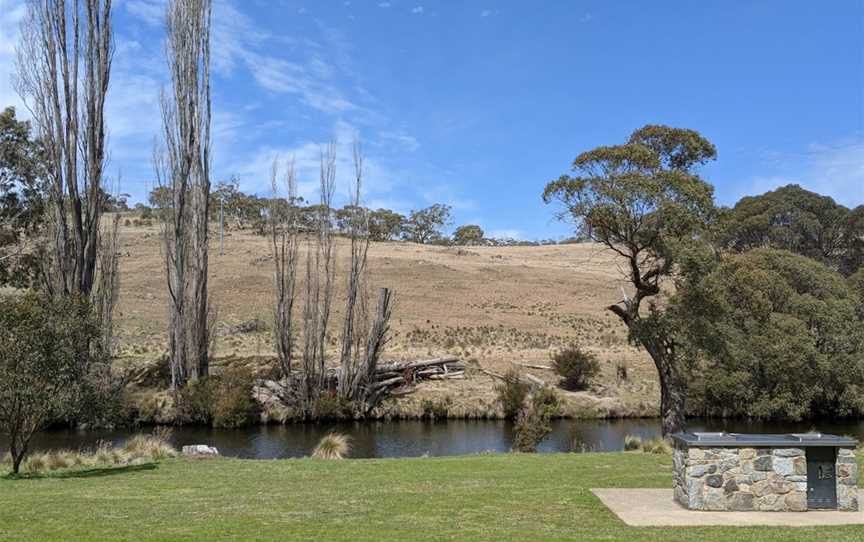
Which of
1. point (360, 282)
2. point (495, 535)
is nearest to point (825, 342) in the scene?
point (360, 282)

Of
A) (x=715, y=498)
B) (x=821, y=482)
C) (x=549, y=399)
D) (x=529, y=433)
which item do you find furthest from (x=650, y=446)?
(x=549, y=399)

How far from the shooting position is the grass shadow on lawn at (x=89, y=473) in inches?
571

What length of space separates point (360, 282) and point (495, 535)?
2860cm

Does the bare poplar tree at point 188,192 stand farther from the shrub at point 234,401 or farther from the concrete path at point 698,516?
the concrete path at point 698,516

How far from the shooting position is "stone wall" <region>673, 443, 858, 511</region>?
9750mm

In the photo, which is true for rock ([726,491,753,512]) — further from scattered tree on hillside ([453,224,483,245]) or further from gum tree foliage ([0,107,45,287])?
scattered tree on hillside ([453,224,483,245])

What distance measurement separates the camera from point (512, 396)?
31516mm

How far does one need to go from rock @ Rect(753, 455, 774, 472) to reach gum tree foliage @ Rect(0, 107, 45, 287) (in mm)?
27703

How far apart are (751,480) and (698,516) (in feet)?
3.17

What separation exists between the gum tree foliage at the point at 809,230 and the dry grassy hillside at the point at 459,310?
10327 mm

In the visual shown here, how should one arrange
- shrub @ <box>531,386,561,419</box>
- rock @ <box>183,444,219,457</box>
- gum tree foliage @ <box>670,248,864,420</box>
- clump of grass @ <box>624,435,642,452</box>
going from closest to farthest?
rock @ <box>183,444,219,457</box>
clump of grass @ <box>624,435,642,452</box>
gum tree foliage @ <box>670,248,864,420</box>
shrub @ <box>531,386,561,419</box>

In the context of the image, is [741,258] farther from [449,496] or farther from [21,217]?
[21,217]

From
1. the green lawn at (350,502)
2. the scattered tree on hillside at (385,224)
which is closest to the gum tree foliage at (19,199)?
the green lawn at (350,502)

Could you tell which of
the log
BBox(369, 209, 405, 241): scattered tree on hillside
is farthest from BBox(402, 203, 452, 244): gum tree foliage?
the log
